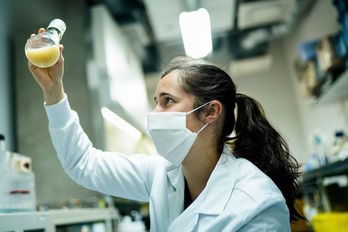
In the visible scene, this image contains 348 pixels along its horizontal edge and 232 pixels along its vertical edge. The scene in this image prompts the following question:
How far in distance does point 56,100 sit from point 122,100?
5.38ft

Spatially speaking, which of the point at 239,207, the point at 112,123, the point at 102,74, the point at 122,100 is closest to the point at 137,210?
the point at 112,123

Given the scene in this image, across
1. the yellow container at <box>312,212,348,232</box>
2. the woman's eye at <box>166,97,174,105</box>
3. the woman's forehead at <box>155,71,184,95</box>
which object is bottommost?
the yellow container at <box>312,212,348,232</box>

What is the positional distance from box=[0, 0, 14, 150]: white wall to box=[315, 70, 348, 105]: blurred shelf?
8.06ft

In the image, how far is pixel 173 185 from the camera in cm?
133

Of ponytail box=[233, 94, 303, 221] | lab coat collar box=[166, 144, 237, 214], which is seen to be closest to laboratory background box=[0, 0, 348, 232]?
ponytail box=[233, 94, 303, 221]

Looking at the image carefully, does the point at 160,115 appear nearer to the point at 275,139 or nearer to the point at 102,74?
the point at 275,139

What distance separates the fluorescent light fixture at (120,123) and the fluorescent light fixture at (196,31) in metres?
1.06

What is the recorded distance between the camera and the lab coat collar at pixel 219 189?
1.11 metres

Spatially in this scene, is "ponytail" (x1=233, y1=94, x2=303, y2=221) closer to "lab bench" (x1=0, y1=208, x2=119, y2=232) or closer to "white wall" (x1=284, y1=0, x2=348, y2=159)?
"lab bench" (x1=0, y1=208, x2=119, y2=232)

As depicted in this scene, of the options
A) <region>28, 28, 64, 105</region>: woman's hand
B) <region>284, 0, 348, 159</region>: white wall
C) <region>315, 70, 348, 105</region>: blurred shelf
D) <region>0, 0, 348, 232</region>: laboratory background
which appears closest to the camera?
<region>28, 28, 64, 105</region>: woman's hand

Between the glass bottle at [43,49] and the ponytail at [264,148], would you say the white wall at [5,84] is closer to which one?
the glass bottle at [43,49]

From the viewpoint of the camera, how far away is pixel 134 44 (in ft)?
13.2

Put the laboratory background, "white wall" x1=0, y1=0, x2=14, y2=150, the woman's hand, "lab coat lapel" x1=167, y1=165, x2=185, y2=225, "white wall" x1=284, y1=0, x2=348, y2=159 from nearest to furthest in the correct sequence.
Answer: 1. the woman's hand
2. "lab coat lapel" x1=167, y1=165, x2=185, y2=225
3. the laboratory background
4. "white wall" x1=0, y1=0, x2=14, y2=150
5. "white wall" x1=284, y1=0, x2=348, y2=159

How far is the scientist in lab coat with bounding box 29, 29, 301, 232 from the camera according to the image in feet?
3.94
